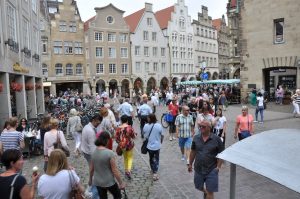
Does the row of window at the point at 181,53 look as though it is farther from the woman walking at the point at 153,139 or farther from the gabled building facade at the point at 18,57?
the woman walking at the point at 153,139

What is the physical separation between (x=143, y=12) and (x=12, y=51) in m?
41.9

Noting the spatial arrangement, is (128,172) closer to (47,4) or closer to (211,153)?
(211,153)

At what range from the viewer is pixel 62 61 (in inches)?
1881

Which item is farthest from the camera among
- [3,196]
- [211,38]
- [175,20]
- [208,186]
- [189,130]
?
[211,38]

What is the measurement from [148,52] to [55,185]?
52468 millimetres

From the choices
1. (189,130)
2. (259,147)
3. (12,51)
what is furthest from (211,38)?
(259,147)

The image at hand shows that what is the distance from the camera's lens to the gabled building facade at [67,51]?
47.1m

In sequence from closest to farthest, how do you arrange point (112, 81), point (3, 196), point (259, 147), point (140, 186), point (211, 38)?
point (259, 147)
point (3, 196)
point (140, 186)
point (112, 81)
point (211, 38)

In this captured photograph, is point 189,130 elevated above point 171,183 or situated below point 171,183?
above

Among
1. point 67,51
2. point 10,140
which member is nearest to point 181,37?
point 67,51

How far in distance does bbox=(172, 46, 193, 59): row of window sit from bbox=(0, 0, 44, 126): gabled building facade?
1453 inches

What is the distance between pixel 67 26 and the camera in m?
48.1

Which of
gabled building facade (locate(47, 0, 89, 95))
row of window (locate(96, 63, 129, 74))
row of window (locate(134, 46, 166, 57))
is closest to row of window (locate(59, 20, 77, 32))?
gabled building facade (locate(47, 0, 89, 95))

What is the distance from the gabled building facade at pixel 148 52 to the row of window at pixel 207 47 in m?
9.70
